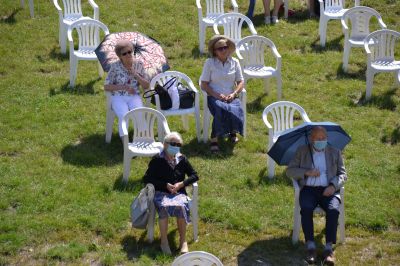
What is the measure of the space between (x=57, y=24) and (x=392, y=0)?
21.2 feet

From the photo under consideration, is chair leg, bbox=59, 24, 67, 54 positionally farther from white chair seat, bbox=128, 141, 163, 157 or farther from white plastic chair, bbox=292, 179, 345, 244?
white plastic chair, bbox=292, 179, 345, 244

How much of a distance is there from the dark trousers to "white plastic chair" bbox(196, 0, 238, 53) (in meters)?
6.12

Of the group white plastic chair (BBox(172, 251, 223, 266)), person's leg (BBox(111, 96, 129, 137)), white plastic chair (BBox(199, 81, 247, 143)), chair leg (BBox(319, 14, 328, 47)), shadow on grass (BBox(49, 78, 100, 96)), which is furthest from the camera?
chair leg (BBox(319, 14, 328, 47))

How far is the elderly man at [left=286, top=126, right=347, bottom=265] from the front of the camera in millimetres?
9344

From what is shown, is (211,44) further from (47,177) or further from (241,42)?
(47,177)

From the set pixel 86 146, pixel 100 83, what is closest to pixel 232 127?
pixel 86 146

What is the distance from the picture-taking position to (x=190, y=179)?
9539 millimetres

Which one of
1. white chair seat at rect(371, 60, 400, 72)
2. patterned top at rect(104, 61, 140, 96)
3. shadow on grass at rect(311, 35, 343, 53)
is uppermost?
patterned top at rect(104, 61, 140, 96)

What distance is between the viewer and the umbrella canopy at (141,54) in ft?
39.7

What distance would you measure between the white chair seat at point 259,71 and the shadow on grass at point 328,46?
218cm

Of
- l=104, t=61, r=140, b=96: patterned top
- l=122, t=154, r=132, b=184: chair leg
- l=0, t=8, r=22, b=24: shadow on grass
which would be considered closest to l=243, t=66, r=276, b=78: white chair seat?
l=104, t=61, r=140, b=96: patterned top

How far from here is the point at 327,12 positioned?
1566 cm

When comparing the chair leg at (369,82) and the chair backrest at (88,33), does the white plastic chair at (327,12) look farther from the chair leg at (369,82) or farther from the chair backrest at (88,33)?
the chair backrest at (88,33)

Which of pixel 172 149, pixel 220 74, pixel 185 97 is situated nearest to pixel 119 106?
pixel 185 97
